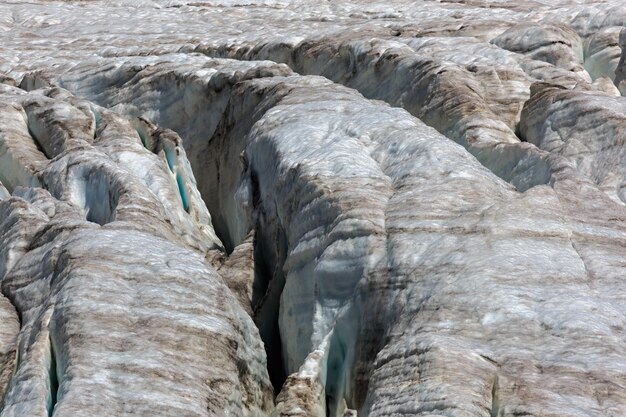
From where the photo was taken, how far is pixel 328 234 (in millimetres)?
18422

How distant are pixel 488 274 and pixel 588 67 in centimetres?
1697

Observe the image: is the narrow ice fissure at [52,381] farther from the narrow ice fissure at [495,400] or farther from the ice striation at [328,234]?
the narrow ice fissure at [495,400]

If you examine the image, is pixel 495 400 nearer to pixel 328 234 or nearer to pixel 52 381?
pixel 328 234

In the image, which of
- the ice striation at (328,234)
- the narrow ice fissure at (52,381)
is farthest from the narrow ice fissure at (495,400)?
the narrow ice fissure at (52,381)

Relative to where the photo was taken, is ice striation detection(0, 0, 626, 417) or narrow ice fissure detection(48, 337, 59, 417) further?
narrow ice fissure detection(48, 337, 59, 417)

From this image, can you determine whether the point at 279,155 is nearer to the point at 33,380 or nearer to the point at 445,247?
the point at 445,247

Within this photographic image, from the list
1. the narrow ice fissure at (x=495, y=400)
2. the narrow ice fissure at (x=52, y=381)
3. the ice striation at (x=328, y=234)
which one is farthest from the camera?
the narrow ice fissure at (x=52, y=381)

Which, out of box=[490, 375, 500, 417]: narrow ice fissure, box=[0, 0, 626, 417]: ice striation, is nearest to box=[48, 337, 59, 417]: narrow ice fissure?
box=[0, 0, 626, 417]: ice striation

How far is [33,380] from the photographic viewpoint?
1520 centimetres

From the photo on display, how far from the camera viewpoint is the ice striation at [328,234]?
1488 centimetres

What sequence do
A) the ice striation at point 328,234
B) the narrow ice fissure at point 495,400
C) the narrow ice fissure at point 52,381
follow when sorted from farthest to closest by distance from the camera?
1. the narrow ice fissure at point 52,381
2. the ice striation at point 328,234
3. the narrow ice fissure at point 495,400

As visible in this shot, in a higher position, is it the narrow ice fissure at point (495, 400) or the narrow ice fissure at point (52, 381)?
the narrow ice fissure at point (495, 400)

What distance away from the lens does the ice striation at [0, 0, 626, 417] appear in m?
14.9

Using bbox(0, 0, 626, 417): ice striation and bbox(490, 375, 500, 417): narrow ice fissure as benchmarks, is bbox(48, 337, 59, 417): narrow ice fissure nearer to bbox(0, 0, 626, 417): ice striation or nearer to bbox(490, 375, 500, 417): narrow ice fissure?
bbox(0, 0, 626, 417): ice striation
